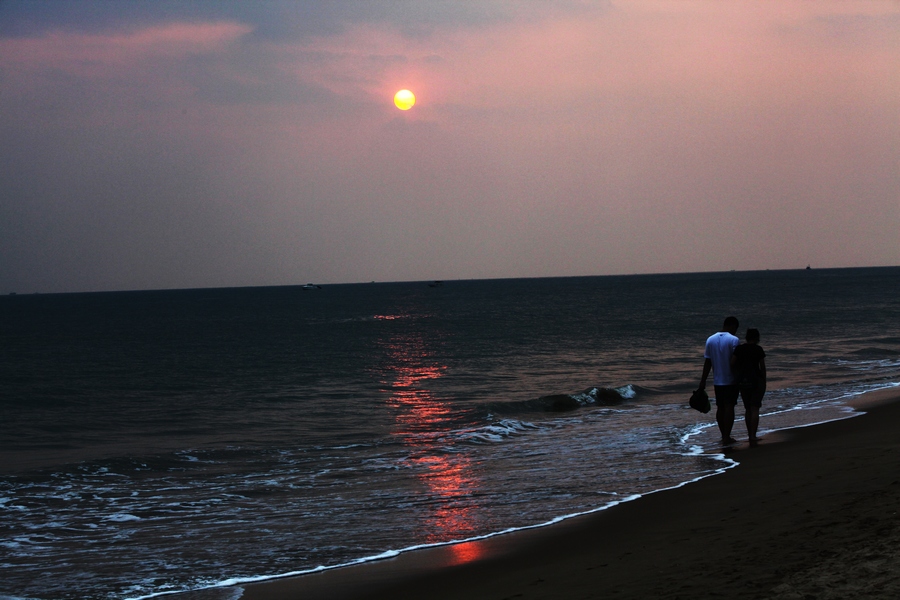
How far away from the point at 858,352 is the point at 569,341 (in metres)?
16.0

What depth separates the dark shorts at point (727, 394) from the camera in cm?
1048

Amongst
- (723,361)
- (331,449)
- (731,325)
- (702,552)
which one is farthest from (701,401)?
(331,449)

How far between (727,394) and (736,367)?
427 millimetres

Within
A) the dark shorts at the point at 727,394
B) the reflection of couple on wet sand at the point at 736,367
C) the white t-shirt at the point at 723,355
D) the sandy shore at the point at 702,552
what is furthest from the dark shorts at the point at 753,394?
the sandy shore at the point at 702,552

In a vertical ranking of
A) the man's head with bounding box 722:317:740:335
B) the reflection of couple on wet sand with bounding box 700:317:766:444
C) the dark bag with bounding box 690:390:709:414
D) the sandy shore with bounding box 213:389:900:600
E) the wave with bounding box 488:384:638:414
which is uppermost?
the man's head with bounding box 722:317:740:335

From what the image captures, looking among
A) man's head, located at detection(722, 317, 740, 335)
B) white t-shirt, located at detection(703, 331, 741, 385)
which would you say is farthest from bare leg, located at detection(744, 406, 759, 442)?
man's head, located at detection(722, 317, 740, 335)

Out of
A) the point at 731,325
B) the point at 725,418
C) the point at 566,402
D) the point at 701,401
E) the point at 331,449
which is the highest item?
the point at 731,325

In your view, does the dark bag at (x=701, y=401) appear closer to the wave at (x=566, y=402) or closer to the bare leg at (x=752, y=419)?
the bare leg at (x=752, y=419)

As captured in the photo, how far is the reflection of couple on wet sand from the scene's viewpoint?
10281 mm

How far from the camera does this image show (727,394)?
10547 mm

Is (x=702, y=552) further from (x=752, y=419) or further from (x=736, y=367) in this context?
(x=752, y=419)

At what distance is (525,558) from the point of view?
6297 mm

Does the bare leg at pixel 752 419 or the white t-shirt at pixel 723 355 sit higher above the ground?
the white t-shirt at pixel 723 355

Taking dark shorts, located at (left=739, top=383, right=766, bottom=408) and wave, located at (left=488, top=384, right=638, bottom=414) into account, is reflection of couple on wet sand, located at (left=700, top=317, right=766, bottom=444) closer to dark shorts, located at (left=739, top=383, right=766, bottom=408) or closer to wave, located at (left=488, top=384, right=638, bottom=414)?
dark shorts, located at (left=739, top=383, right=766, bottom=408)
